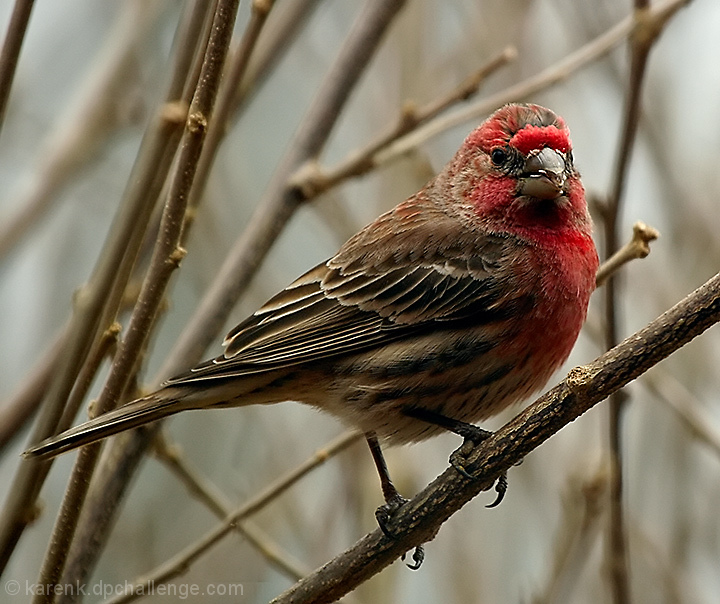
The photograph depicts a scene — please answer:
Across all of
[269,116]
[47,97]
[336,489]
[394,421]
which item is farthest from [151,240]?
[269,116]

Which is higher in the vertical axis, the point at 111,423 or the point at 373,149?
the point at 373,149

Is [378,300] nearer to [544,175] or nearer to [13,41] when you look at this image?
[544,175]

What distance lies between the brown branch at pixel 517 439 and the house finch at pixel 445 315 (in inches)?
29.5

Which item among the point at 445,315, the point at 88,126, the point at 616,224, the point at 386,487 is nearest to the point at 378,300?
the point at 445,315

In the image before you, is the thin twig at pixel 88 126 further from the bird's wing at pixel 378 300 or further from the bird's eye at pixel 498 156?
the bird's eye at pixel 498 156

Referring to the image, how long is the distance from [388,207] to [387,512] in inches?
128

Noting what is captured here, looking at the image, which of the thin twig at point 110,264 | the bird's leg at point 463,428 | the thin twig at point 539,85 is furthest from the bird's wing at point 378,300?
Result: the thin twig at point 110,264

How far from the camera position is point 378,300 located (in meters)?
5.37

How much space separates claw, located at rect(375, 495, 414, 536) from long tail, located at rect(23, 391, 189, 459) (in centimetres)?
102

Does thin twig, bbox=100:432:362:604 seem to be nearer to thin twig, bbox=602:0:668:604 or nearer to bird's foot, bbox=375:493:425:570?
bird's foot, bbox=375:493:425:570

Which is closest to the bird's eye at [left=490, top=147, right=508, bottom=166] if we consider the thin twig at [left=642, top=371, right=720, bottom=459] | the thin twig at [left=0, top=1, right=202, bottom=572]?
the thin twig at [left=642, top=371, right=720, bottom=459]

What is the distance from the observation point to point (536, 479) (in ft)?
22.9

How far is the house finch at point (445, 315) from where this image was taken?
5.03m

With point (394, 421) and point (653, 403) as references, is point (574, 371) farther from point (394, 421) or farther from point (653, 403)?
point (653, 403)
